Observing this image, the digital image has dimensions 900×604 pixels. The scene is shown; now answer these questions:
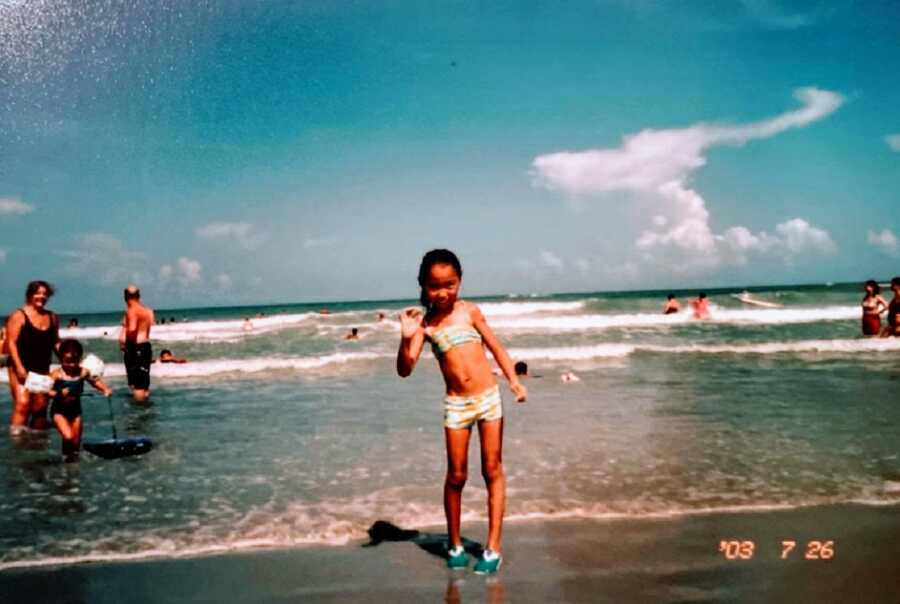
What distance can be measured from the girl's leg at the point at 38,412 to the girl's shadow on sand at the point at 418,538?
6524 mm

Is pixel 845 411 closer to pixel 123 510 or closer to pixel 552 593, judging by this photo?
pixel 552 593

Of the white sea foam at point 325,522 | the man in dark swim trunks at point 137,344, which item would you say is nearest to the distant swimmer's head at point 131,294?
the man in dark swim trunks at point 137,344

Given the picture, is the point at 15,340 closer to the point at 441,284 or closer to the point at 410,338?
the point at 410,338

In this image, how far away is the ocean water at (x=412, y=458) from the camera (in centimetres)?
508

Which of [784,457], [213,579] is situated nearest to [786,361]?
[784,457]

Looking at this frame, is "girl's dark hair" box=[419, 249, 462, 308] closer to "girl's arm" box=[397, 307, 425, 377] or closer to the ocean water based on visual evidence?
"girl's arm" box=[397, 307, 425, 377]

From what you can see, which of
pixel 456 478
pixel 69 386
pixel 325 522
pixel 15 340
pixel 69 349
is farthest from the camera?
pixel 15 340

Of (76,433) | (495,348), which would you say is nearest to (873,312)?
(495,348)

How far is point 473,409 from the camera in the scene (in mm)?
3844

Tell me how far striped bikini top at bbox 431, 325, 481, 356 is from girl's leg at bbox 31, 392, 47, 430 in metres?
7.64

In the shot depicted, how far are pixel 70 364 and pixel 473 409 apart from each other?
5905mm

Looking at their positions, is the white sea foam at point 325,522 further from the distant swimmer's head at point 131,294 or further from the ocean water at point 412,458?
the distant swimmer's head at point 131,294
